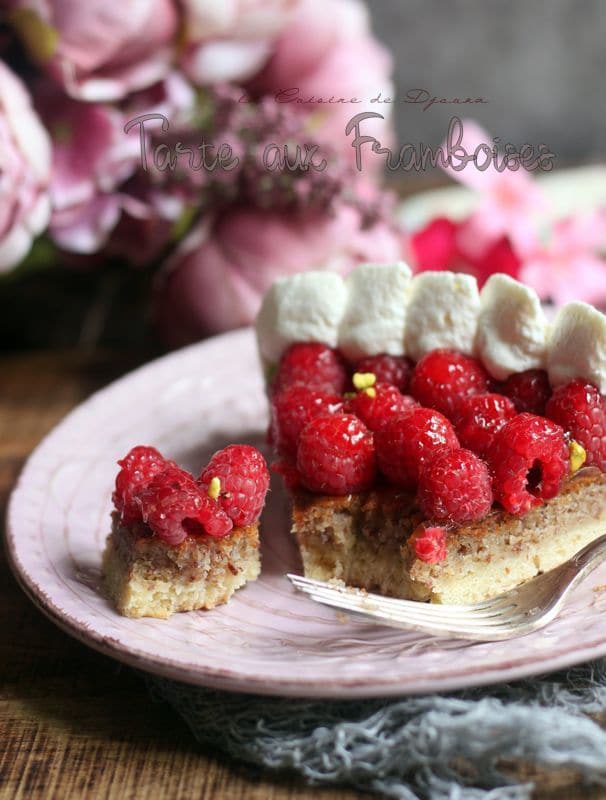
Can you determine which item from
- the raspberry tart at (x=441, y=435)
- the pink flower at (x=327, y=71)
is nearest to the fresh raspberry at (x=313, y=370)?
the raspberry tart at (x=441, y=435)

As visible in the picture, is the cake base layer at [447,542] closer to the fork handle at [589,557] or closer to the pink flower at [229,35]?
the fork handle at [589,557]

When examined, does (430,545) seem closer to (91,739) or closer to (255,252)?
(91,739)

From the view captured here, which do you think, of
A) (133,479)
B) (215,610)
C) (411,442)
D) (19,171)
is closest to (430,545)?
(411,442)

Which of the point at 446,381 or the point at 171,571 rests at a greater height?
the point at 446,381

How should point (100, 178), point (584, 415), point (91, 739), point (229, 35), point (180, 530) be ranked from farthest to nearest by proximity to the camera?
point (229, 35) < point (100, 178) < point (584, 415) < point (180, 530) < point (91, 739)

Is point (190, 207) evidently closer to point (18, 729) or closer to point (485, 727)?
point (18, 729)

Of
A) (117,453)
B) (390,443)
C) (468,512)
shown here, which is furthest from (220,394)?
(468,512)
